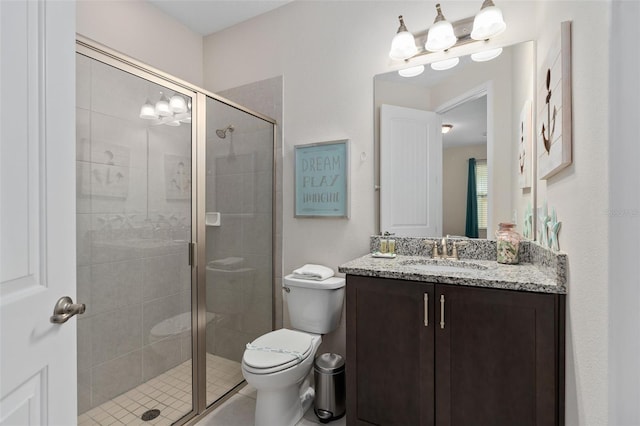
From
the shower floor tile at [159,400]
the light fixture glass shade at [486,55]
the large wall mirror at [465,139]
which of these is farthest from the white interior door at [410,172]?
the shower floor tile at [159,400]

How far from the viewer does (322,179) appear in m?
2.22

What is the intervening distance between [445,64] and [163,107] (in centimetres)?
167

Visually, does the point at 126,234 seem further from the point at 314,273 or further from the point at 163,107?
the point at 314,273

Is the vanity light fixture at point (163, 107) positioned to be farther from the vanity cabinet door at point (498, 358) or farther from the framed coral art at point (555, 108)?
the framed coral art at point (555, 108)

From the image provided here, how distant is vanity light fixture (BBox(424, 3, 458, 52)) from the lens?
69.4 inches

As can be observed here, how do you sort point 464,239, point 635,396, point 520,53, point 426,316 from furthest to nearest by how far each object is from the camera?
point 464,239 < point 520,53 < point 426,316 < point 635,396

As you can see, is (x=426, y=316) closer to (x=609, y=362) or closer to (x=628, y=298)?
(x=609, y=362)

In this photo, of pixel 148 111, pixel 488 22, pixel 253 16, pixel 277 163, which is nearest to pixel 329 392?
pixel 277 163

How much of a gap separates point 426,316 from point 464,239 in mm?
666

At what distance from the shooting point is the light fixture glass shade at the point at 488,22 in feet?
5.38

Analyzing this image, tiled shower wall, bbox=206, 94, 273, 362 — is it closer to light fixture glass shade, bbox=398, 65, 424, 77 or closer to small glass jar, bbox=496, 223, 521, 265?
light fixture glass shade, bbox=398, 65, 424, 77

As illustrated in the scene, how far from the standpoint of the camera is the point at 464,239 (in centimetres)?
183

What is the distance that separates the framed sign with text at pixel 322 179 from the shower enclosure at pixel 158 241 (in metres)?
0.35
